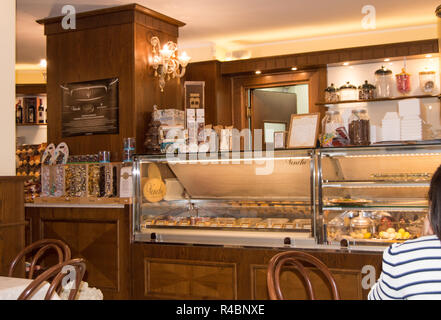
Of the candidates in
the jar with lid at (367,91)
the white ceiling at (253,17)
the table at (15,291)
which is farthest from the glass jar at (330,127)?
the jar with lid at (367,91)

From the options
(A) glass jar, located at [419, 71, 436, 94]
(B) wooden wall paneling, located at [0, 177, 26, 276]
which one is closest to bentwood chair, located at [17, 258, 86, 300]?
(B) wooden wall paneling, located at [0, 177, 26, 276]

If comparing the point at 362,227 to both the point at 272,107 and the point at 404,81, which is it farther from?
the point at 272,107

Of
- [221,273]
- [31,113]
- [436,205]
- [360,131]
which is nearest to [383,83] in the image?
[360,131]

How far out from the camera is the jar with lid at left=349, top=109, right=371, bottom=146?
3.55 meters

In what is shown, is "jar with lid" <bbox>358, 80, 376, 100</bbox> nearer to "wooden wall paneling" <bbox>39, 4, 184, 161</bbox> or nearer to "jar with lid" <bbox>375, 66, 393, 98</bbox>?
"jar with lid" <bbox>375, 66, 393, 98</bbox>

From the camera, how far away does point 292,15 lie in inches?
223

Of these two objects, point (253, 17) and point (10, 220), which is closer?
point (10, 220)

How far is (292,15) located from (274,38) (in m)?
1.11

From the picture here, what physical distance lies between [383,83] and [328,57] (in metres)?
0.75

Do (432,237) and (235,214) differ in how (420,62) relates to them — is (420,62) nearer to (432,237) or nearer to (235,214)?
(235,214)

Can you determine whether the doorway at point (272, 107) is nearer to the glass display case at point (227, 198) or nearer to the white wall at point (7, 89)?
the glass display case at point (227, 198)

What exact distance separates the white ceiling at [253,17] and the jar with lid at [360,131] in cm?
204

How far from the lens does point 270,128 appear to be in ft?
24.0

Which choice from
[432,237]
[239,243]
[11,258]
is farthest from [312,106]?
[432,237]
